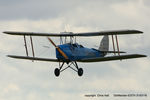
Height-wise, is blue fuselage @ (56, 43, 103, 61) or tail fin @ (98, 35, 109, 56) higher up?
blue fuselage @ (56, 43, 103, 61)

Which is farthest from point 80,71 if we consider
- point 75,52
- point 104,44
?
point 104,44

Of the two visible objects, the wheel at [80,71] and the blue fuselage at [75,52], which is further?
the wheel at [80,71]

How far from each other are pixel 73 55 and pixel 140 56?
17.4 feet

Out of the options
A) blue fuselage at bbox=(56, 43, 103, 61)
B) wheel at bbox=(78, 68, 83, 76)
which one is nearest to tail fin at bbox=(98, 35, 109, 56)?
blue fuselage at bbox=(56, 43, 103, 61)

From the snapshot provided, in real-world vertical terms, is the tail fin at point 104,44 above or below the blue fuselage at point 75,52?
below

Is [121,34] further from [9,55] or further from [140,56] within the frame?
[9,55]

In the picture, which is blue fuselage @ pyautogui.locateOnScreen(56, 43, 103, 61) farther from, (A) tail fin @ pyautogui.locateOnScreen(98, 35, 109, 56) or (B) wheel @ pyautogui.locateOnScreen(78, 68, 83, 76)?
(A) tail fin @ pyautogui.locateOnScreen(98, 35, 109, 56)

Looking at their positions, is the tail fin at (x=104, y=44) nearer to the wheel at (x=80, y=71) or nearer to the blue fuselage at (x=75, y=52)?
the blue fuselage at (x=75, y=52)

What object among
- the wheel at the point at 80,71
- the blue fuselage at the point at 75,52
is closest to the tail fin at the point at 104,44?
the blue fuselage at the point at 75,52

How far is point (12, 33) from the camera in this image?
37.0 m

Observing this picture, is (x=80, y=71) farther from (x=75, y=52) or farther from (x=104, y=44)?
(x=104, y=44)

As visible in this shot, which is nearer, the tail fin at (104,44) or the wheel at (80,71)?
the wheel at (80,71)

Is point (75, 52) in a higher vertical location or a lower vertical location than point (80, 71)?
higher

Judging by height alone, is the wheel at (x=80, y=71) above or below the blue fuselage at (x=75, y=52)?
below
